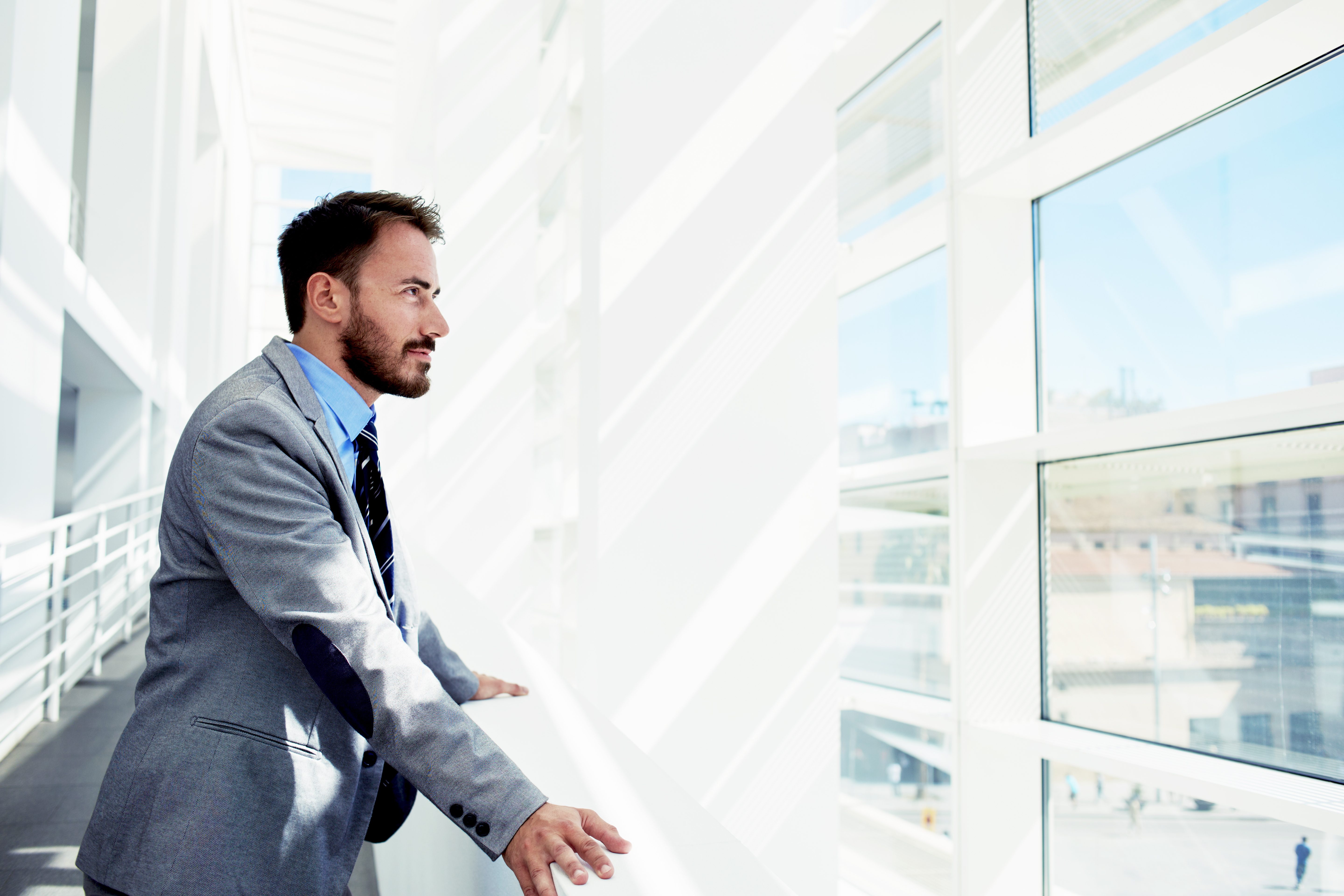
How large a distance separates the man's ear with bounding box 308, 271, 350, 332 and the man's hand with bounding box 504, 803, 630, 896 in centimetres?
77

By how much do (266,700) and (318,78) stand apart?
53.6ft

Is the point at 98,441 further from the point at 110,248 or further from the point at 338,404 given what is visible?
the point at 338,404

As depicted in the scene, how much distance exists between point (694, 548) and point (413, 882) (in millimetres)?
903

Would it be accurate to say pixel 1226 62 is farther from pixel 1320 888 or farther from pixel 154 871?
pixel 154 871

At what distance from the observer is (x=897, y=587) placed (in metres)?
3.82

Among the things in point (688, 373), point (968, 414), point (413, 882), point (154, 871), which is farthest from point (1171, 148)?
point (154, 871)

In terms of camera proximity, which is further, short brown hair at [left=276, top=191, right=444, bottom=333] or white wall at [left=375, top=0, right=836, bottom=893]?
white wall at [left=375, top=0, right=836, bottom=893]

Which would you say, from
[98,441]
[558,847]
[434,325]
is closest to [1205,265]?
[434,325]

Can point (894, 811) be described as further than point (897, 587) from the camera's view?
No

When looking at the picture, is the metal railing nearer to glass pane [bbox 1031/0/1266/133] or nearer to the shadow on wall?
the shadow on wall

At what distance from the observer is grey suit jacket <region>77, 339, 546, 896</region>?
3.11 feet

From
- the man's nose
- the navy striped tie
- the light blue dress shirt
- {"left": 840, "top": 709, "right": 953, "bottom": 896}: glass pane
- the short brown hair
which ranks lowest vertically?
{"left": 840, "top": 709, "right": 953, "bottom": 896}: glass pane

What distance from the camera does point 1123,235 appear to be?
8.53 feet

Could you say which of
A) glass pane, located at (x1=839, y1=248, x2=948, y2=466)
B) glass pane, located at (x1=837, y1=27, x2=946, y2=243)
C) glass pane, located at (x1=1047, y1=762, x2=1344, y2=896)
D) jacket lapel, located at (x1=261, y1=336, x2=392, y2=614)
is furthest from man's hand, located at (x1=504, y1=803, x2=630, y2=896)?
glass pane, located at (x1=837, y1=27, x2=946, y2=243)
